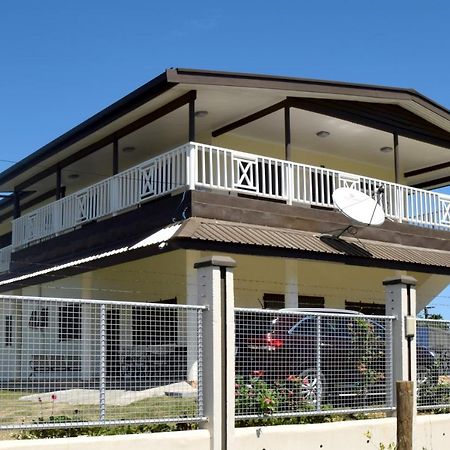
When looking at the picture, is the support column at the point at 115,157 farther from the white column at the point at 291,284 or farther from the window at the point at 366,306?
the window at the point at 366,306

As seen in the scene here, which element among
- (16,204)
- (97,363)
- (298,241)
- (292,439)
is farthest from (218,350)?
(16,204)

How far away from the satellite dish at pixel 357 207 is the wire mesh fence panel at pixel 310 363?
19.5 feet

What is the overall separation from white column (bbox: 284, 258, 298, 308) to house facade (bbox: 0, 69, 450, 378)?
0.10 feet

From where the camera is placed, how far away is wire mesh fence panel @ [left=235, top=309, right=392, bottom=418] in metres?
8.98

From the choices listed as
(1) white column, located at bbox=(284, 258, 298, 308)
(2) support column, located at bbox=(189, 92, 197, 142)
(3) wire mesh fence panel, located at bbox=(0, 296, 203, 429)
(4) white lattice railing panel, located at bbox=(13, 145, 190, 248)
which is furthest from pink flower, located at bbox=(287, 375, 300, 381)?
(1) white column, located at bbox=(284, 258, 298, 308)

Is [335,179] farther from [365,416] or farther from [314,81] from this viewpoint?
[365,416]

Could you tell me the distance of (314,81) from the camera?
17.0m

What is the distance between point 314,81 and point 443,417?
832cm

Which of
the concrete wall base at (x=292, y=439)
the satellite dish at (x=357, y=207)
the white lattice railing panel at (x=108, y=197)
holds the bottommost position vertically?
the concrete wall base at (x=292, y=439)

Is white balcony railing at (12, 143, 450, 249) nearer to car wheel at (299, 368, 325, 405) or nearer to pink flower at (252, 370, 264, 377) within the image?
car wheel at (299, 368, 325, 405)

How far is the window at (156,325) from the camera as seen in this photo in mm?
8422

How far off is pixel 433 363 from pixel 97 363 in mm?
5450

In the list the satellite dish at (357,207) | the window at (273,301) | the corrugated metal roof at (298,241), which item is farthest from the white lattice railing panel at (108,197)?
the window at (273,301)

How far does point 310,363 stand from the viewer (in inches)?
375
